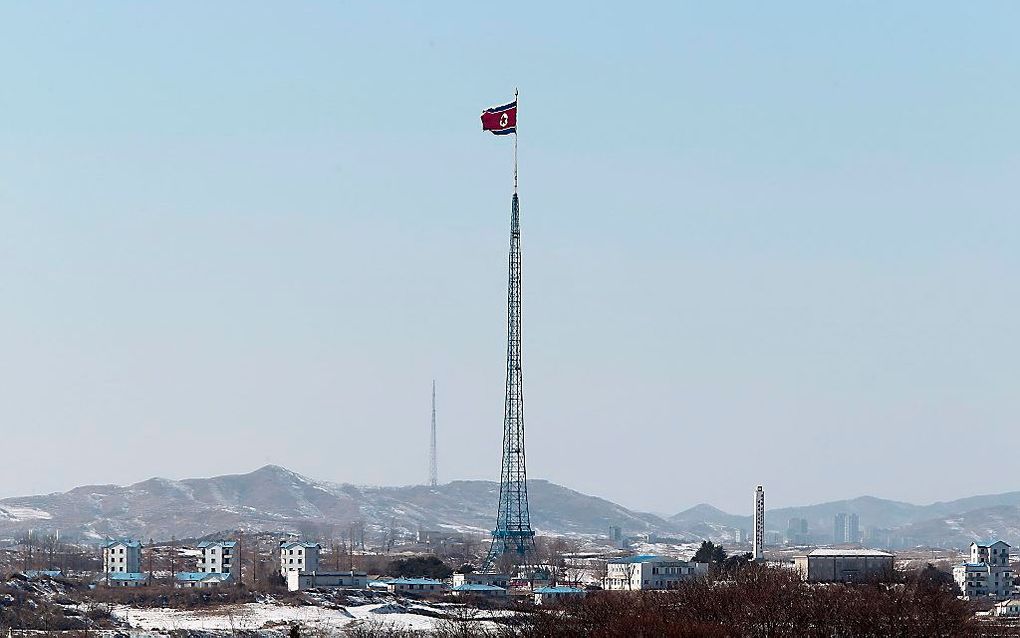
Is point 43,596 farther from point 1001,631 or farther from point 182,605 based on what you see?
point 1001,631

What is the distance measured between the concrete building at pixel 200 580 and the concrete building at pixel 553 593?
14.5 m

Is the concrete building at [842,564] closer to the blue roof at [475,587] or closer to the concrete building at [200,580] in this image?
the blue roof at [475,587]

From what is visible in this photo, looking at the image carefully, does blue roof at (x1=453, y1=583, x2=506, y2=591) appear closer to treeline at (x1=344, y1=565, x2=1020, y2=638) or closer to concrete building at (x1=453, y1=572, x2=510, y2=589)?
concrete building at (x1=453, y1=572, x2=510, y2=589)

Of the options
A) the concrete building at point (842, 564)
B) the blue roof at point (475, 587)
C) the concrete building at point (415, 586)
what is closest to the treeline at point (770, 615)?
the concrete building at point (842, 564)

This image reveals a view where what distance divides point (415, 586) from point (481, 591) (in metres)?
4.82

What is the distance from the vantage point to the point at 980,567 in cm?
9112

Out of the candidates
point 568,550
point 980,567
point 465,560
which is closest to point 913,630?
point 980,567

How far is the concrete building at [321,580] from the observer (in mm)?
83625

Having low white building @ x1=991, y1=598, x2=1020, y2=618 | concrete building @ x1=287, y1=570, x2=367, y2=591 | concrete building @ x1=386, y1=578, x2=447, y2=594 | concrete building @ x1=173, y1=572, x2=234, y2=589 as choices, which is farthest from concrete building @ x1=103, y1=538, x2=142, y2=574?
low white building @ x1=991, y1=598, x2=1020, y2=618

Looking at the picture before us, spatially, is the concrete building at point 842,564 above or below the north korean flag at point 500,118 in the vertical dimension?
below

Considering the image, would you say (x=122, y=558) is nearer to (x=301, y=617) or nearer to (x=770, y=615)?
(x=301, y=617)

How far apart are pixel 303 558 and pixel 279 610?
19.2 meters

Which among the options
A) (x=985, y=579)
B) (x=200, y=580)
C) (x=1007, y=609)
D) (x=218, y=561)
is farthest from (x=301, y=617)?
(x=985, y=579)

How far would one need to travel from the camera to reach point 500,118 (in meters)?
75.8
